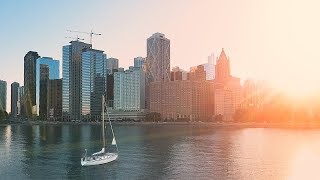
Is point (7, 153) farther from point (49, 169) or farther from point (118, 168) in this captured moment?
point (118, 168)

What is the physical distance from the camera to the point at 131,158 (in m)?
122

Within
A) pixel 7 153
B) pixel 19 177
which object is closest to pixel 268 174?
pixel 19 177

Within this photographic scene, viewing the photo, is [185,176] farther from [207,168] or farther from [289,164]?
[289,164]

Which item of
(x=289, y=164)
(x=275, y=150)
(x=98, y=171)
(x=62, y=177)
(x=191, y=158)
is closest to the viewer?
(x=62, y=177)

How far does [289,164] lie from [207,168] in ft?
86.5

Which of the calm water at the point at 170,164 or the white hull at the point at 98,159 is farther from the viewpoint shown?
the white hull at the point at 98,159

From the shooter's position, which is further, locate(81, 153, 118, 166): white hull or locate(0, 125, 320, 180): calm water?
locate(81, 153, 118, 166): white hull

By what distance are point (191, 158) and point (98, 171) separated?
34198mm

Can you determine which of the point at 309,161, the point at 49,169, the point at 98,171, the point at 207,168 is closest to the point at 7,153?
the point at 49,169

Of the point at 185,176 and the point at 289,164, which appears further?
the point at 289,164

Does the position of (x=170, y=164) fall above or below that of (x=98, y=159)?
below

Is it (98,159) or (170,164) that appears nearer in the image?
(98,159)

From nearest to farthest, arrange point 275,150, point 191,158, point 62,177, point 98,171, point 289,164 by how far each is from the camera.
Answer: point 62,177, point 98,171, point 289,164, point 191,158, point 275,150

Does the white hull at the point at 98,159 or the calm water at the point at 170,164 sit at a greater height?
the white hull at the point at 98,159
